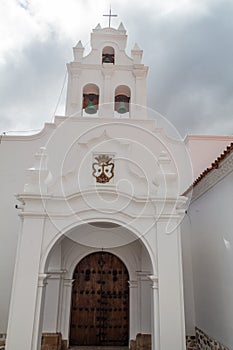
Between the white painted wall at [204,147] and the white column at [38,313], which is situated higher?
the white painted wall at [204,147]

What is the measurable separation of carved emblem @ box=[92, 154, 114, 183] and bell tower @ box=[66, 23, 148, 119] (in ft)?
8.79

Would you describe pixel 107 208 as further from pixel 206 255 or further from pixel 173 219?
pixel 206 255

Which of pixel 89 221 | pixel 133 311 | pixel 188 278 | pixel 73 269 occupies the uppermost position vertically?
pixel 89 221

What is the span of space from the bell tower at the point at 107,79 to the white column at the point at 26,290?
4744mm

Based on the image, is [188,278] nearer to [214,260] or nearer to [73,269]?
[214,260]

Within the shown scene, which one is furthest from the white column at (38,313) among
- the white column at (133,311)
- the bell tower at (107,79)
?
the bell tower at (107,79)

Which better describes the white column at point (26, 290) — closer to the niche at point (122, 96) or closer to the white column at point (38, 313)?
the white column at point (38, 313)

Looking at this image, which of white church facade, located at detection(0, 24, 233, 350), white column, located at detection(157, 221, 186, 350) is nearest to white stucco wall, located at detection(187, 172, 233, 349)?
white church facade, located at detection(0, 24, 233, 350)

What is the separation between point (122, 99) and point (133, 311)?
264 inches

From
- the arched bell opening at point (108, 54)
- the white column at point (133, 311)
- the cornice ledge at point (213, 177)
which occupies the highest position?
the arched bell opening at point (108, 54)

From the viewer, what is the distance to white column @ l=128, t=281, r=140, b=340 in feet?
22.5

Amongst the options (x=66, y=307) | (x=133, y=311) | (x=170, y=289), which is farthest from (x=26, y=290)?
(x=133, y=311)

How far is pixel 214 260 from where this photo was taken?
6094 mm

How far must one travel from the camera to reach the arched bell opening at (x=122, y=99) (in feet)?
29.7
